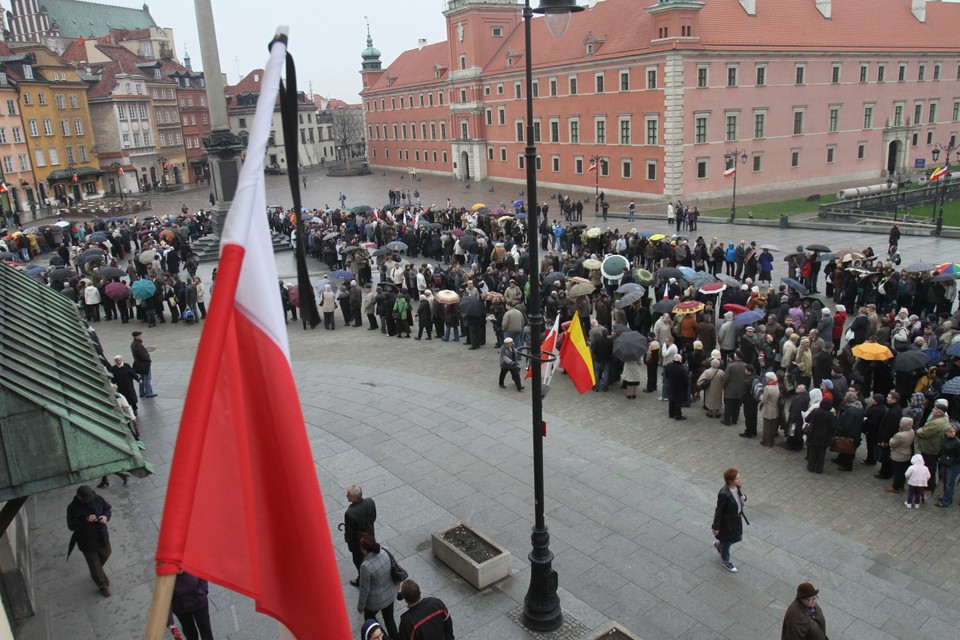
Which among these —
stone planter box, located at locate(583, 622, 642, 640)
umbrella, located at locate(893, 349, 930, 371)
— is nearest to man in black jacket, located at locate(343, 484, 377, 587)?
stone planter box, located at locate(583, 622, 642, 640)

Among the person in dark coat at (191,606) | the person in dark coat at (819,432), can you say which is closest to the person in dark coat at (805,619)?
the person in dark coat at (819,432)

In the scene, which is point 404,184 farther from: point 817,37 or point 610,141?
point 817,37

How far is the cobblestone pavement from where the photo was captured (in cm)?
847

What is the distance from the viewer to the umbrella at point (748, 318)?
615 inches

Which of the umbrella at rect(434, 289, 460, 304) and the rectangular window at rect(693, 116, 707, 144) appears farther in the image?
the rectangular window at rect(693, 116, 707, 144)

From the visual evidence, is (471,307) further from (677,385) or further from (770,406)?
(770,406)

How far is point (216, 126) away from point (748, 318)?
2815cm

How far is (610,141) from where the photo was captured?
53625mm

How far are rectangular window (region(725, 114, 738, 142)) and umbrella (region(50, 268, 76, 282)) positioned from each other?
4165 centimetres

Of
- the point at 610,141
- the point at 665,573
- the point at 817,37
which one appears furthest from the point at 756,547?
the point at 817,37

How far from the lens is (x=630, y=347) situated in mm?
15141

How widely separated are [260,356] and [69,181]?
74361 mm

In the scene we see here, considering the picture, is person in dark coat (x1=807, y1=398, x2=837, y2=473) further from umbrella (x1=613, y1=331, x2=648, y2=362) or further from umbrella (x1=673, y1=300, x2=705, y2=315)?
umbrella (x1=673, y1=300, x2=705, y2=315)

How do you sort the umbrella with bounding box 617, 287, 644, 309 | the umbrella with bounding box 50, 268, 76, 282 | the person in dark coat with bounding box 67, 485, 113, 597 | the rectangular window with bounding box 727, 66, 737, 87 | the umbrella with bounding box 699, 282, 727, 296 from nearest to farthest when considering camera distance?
the person in dark coat with bounding box 67, 485, 113, 597
the umbrella with bounding box 617, 287, 644, 309
the umbrella with bounding box 699, 282, 727, 296
the umbrella with bounding box 50, 268, 76, 282
the rectangular window with bounding box 727, 66, 737, 87
